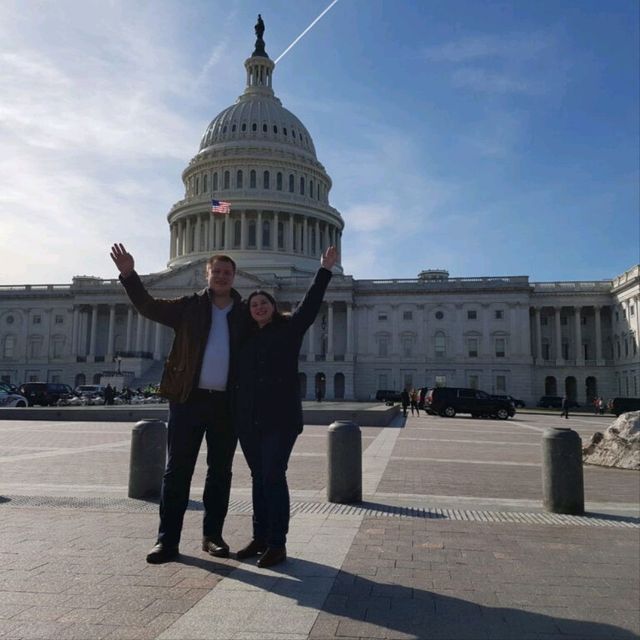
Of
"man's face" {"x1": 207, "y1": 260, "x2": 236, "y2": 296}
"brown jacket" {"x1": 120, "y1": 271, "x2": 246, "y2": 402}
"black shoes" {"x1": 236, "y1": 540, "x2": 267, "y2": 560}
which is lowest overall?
"black shoes" {"x1": 236, "y1": 540, "x2": 267, "y2": 560}

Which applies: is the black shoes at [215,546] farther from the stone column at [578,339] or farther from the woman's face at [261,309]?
the stone column at [578,339]

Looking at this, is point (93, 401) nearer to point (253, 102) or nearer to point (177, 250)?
point (177, 250)

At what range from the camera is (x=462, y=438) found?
821 inches

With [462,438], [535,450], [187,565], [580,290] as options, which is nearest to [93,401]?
[462,438]

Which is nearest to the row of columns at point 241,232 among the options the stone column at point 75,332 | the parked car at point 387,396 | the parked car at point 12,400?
the stone column at point 75,332

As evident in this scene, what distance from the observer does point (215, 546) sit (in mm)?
5766

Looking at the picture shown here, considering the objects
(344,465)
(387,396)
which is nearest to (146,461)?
(344,465)

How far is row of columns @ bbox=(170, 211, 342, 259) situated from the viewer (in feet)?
289

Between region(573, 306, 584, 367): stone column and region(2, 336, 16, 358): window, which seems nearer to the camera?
region(573, 306, 584, 367): stone column

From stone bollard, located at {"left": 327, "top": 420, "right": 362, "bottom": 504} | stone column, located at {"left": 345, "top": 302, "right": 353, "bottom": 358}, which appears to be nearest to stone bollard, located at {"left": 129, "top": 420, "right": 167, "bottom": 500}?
stone bollard, located at {"left": 327, "top": 420, "right": 362, "bottom": 504}

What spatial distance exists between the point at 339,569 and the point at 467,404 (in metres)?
35.4

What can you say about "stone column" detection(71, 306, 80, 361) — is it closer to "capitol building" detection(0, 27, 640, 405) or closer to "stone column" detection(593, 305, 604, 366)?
"capitol building" detection(0, 27, 640, 405)

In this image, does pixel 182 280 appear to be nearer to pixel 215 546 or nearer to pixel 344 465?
pixel 344 465

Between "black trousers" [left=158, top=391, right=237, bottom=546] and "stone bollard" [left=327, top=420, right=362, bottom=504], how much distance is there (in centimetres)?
308
